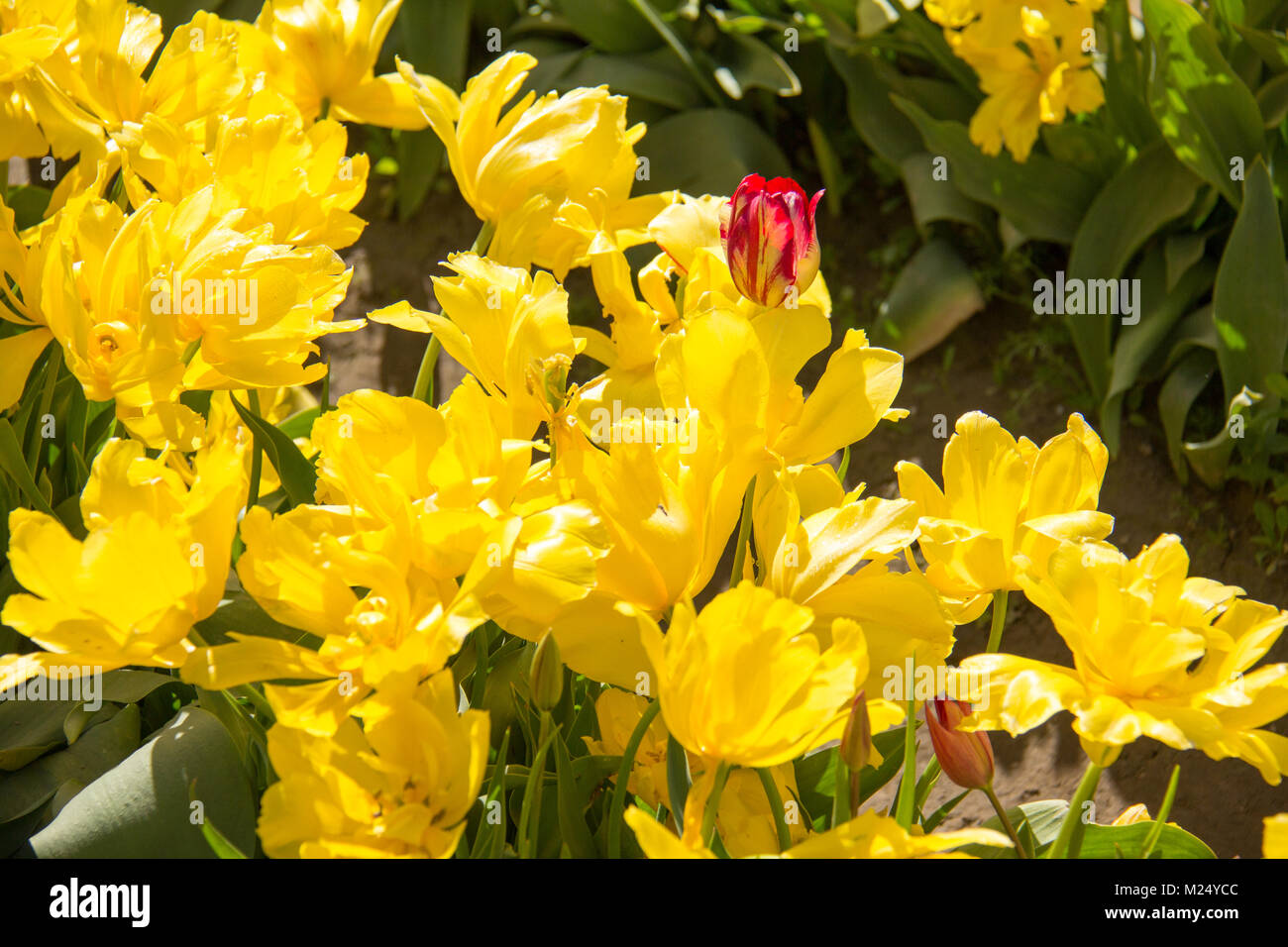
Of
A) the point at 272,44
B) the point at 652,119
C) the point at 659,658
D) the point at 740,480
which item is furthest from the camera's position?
the point at 652,119

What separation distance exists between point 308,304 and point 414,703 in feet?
0.91

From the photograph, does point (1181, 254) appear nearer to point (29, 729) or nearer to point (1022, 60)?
point (1022, 60)

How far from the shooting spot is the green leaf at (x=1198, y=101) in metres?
2.24

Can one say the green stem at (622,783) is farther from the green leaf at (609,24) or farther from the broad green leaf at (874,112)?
the green leaf at (609,24)

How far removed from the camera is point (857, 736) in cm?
55

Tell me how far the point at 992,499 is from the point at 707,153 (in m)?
2.32

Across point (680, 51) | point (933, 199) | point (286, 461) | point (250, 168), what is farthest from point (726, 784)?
point (680, 51)

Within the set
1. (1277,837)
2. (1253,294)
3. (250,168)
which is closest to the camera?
(1277,837)

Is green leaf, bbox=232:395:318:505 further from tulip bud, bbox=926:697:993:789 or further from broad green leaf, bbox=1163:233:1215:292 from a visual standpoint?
broad green leaf, bbox=1163:233:1215:292

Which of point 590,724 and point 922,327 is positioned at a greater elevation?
point 922,327
